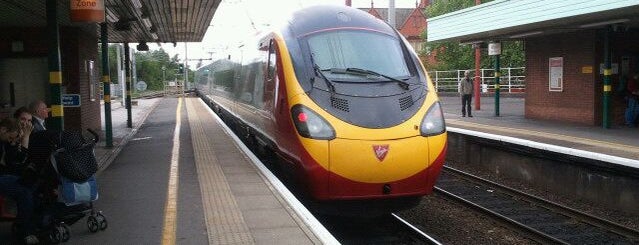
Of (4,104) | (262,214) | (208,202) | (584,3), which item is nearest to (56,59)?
(208,202)

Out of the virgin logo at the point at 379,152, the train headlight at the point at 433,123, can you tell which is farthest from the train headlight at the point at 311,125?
the train headlight at the point at 433,123

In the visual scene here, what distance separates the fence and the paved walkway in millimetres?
9709

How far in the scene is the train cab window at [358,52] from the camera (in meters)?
7.61

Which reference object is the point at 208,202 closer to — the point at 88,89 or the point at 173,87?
the point at 88,89

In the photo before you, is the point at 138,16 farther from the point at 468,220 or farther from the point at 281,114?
the point at 468,220

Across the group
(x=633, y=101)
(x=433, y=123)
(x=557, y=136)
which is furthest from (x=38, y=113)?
(x=633, y=101)

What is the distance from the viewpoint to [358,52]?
25.4 feet

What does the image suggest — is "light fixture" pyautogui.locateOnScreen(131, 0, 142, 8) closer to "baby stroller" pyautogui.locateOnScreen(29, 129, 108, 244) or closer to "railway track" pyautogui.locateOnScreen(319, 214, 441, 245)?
"railway track" pyautogui.locateOnScreen(319, 214, 441, 245)

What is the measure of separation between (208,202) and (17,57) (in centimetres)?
968

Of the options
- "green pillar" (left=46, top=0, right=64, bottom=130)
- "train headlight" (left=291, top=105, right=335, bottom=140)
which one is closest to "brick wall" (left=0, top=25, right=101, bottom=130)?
"green pillar" (left=46, top=0, right=64, bottom=130)

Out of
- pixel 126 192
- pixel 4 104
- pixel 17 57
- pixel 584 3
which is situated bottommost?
pixel 126 192

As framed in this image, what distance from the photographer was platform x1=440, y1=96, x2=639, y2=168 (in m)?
10.5

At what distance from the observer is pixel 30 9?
38.1 feet

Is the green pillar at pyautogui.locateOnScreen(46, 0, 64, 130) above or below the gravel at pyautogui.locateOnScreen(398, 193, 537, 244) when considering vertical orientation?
above
